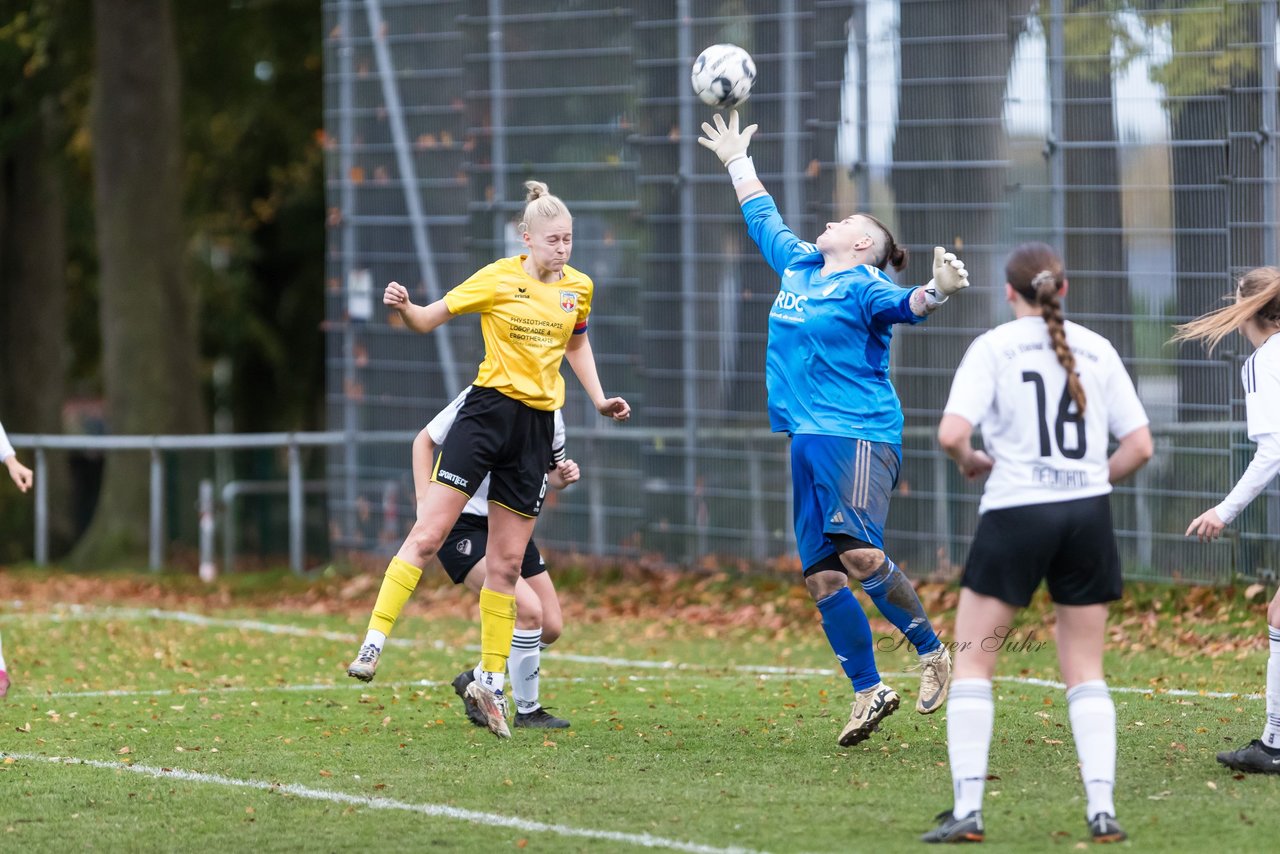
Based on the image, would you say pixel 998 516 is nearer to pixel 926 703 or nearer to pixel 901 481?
pixel 926 703

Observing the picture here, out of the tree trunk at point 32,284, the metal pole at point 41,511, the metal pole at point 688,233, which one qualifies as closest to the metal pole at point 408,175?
the metal pole at point 688,233

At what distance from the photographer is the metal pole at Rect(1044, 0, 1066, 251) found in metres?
13.9

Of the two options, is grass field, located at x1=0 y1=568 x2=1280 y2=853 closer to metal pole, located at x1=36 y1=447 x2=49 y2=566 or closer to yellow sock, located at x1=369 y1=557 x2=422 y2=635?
yellow sock, located at x1=369 y1=557 x2=422 y2=635

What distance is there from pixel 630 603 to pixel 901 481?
2.47 m

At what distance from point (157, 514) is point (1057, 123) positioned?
1065cm

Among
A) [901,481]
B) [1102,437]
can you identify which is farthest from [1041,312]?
[901,481]

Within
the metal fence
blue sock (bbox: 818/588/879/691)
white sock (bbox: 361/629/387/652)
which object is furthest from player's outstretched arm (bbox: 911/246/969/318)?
the metal fence

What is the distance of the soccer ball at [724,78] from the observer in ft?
31.1

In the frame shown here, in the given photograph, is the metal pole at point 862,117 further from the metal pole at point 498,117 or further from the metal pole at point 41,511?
the metal pole at point 41,511

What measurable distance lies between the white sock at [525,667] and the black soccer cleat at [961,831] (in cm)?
310

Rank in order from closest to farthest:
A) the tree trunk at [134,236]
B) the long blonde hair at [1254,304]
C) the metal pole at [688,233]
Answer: the long blonde hair at [1254,304], the metal pole at [688,233], the tree trunk at [134,236]

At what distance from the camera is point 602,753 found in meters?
8.01

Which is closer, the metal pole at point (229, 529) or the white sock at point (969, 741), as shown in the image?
the white sock at point (969, 741)

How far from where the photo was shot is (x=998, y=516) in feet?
19.7
